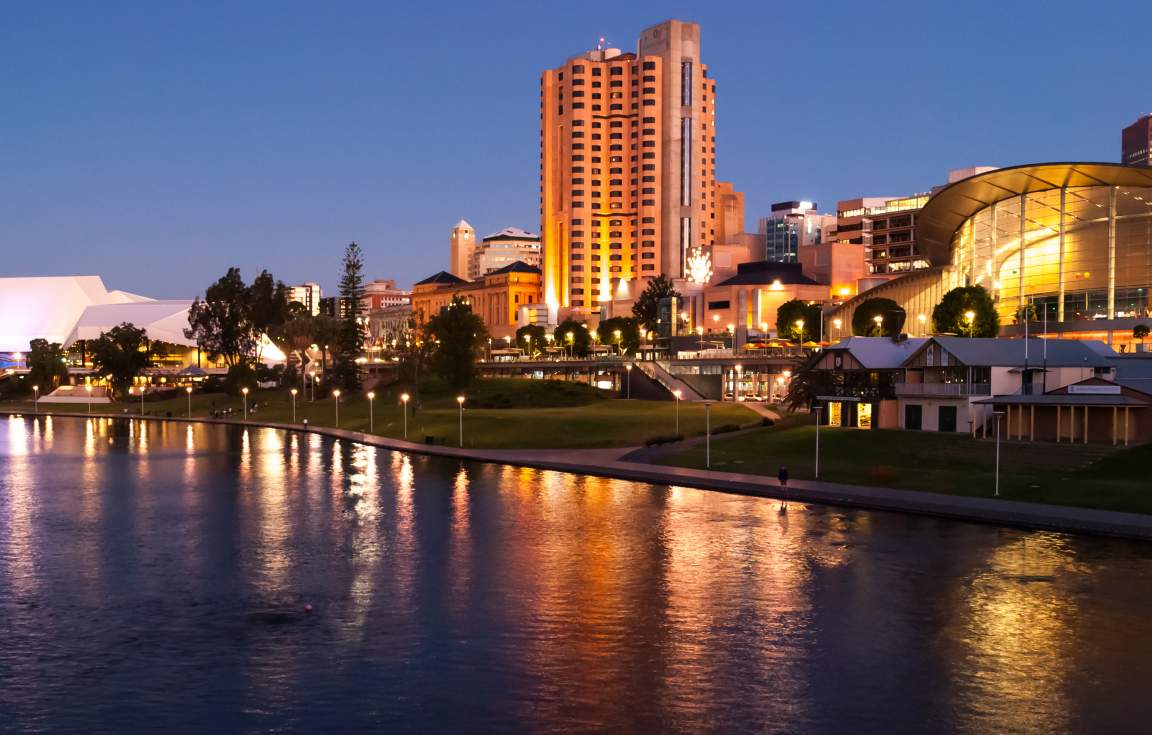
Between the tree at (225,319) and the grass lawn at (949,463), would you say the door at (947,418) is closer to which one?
the grass lawn at (949,463)

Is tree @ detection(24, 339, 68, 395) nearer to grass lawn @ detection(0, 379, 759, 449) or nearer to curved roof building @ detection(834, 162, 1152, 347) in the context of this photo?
grass lawn @ detection(0, 379, 759, 449)

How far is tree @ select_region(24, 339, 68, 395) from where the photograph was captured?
182 metres

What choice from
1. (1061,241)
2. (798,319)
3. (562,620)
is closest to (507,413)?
(1061,241)

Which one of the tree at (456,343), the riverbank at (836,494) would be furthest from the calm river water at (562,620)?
the tree at (456,343)

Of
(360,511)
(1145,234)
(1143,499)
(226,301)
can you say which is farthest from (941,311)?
(226,301)

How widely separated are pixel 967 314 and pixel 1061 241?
50.7ft

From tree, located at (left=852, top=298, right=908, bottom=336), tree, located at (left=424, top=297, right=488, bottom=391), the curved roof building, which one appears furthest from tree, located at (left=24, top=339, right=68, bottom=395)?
the curved roof building

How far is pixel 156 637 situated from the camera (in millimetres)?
28922

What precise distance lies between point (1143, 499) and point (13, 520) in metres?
Result: 51.8

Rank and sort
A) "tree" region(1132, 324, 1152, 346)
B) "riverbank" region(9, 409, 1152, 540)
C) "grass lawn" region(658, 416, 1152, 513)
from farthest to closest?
"tree" region(1132, 324, 1152, 346)
"grass lawn" region(658, 416, 1152, 513)
"riverbank" region(9, 409, 1152, 540)

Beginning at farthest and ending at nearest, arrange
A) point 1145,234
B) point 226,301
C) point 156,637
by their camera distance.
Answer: point 226,301 < point 1145,234 < point 156,637

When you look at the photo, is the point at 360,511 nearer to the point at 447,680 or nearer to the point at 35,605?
the point at 35,605

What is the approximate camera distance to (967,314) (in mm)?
110562

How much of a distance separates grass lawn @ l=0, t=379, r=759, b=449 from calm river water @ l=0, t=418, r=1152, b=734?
105ft
